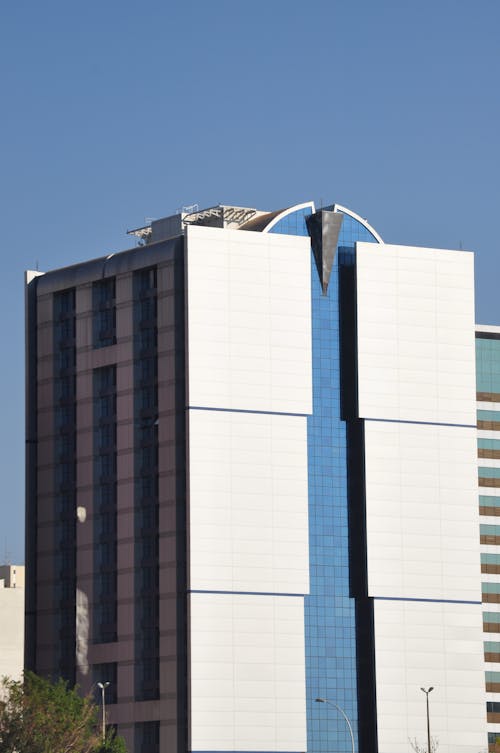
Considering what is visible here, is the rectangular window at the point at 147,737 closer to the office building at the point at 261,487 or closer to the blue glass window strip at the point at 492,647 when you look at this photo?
the office building at the point at 261,487

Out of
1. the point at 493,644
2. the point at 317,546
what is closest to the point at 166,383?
the point at 317,546

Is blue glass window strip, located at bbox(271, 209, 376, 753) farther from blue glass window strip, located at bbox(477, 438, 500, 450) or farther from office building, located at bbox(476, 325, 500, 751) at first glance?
blue glass window strip, located at bbox(477, 438, 500, 450)

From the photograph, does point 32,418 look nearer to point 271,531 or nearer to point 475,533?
point 271,531

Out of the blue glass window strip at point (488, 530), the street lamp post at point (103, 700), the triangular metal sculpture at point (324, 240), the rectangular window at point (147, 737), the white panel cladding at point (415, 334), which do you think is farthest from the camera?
the blue glass window strip at point (488, 530)

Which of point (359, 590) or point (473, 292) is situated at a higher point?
point (473, 292)

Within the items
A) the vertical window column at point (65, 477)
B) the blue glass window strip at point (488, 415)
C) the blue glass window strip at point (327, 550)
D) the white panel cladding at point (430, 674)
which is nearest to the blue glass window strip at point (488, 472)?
the blue glass window strip at point (488, 415)

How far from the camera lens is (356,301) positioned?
17938 cm

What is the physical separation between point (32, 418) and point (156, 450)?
1851 cm

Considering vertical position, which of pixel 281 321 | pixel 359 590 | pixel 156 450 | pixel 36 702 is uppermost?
pixel 281 321

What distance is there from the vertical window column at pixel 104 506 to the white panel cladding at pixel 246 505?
10544 millimetres

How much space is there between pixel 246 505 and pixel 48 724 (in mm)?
31316

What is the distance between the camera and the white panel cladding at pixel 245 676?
16625 centimetres

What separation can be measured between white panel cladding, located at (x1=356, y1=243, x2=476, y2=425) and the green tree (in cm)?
3644

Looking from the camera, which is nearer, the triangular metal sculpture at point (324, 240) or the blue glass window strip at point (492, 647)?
the triangular metal sculpture at point (324, 240)
